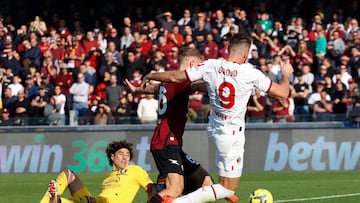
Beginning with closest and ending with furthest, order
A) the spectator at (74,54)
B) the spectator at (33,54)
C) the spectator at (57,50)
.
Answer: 1. the spectator at (74,54)
2. the spectator at (33,54)
3. the spectator at (57,50)

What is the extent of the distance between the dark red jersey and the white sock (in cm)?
86

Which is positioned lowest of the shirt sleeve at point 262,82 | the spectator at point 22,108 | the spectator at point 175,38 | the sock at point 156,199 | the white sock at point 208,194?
the spectator at point 22,108

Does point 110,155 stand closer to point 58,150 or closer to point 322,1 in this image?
point 58,150

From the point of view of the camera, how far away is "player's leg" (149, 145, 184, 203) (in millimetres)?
11867

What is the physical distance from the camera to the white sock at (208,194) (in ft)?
37.3

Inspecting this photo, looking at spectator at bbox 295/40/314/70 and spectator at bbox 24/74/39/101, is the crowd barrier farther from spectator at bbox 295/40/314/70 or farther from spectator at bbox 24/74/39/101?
spectator at bbox 295/40/314/70

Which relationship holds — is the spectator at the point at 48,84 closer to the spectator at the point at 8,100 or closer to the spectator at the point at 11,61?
the spectator at the point at 8,100

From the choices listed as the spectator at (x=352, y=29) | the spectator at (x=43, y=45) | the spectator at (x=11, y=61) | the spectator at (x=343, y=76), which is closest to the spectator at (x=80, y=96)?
the spectator at (x=11, y=61)

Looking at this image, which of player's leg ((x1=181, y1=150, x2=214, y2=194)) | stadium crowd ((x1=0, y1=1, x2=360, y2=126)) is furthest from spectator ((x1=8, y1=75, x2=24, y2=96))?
player's leg ((x1=181, y1=150, x2=214, y2=194))

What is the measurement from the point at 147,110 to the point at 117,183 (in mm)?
12517

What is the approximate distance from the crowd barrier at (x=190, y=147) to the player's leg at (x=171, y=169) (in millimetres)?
12683

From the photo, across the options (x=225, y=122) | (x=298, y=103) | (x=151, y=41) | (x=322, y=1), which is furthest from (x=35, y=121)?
(x=225, y=122)

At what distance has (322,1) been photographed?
1180 inches

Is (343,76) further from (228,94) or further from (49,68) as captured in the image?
(228,94)
